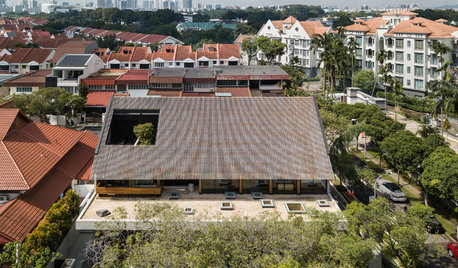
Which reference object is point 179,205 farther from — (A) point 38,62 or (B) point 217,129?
(A) point 38,62

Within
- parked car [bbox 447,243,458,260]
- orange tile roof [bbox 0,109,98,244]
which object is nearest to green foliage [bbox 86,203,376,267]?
orange tile roof [bbox 0,109,98,244]

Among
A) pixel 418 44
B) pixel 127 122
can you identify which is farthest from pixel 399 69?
pixel 127 122

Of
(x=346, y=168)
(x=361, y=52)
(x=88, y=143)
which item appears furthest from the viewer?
(x=361, y=52)

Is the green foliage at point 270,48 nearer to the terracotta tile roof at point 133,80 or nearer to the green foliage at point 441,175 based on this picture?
the terracotta tile roof at point 133,80

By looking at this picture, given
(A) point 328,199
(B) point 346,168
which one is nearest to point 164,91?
(B) point 346,168

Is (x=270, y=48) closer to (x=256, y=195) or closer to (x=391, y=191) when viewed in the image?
(x=391, y=191)

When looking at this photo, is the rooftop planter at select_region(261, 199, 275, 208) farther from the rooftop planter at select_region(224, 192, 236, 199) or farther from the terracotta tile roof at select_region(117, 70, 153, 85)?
the terracotta tile roof at select_region(117, 70, 153, 85)

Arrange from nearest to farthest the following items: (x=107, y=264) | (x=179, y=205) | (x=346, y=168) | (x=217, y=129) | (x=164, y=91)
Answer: (x=107, y=264) → (x=179, y=205) → (x=217, y=129) → (x=346, y=168) → (x=164, y=91)
